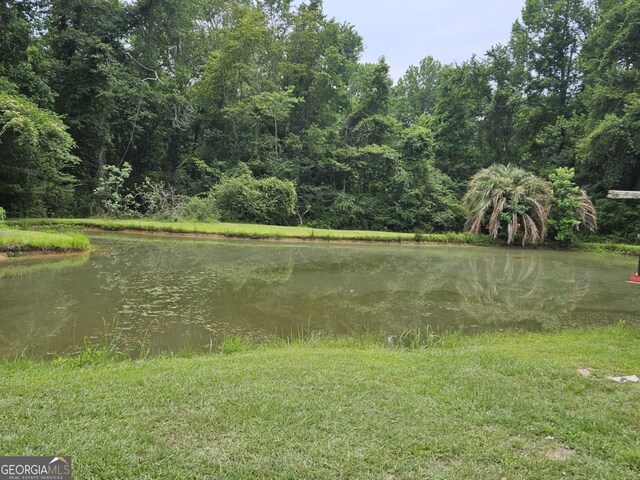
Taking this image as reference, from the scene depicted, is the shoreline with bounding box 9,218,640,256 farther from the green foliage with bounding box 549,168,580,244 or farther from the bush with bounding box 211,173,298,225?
the bush with bounding box 211,173,298,225

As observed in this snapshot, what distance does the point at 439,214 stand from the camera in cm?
2673

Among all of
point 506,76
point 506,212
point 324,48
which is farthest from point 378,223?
point 506,76

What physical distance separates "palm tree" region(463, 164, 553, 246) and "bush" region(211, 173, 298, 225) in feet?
33.3

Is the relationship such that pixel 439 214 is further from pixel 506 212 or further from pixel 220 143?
pixel 220 143

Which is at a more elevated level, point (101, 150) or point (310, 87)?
point (310, 87)

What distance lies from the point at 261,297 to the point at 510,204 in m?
16.6

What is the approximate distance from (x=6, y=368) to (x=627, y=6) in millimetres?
31706

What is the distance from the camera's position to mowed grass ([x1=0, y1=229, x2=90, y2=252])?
9.80 m

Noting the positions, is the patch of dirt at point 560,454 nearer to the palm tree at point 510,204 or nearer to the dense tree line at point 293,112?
the palm tree at point 510,204

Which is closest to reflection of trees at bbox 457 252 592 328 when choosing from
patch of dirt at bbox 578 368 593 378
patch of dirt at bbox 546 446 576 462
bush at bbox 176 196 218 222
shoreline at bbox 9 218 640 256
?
patch of dirt at bbox 578 368 593 378

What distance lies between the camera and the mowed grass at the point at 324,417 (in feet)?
7.97

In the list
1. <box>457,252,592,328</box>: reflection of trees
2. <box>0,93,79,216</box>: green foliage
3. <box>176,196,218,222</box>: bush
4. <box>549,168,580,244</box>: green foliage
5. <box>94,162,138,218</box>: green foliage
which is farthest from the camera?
<box>549,168,580,244</box>: green foliage

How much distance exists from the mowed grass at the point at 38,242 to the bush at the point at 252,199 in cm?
1089

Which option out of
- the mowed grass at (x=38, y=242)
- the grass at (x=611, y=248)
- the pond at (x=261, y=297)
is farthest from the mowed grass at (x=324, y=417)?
the grass at (x=611, y=248)
